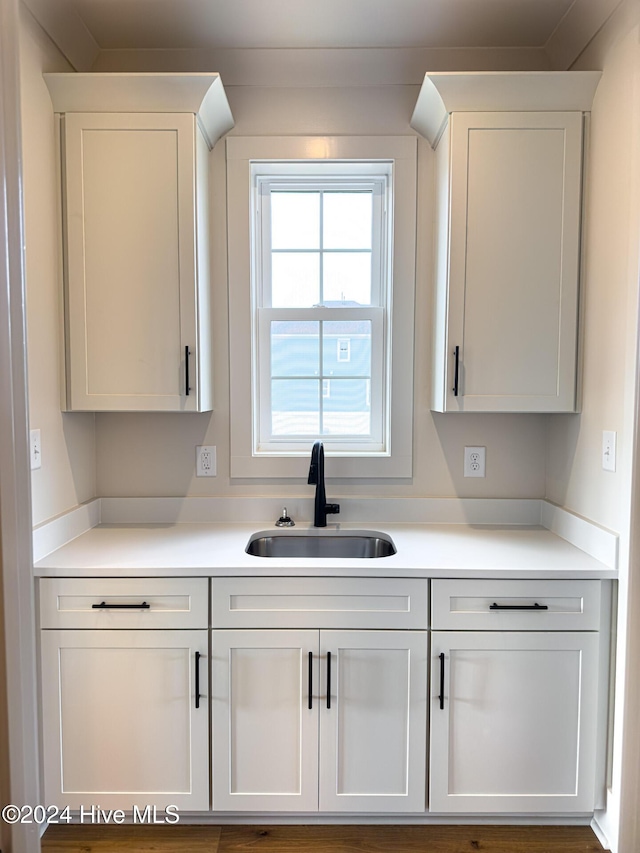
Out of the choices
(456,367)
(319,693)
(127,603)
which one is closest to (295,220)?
(456,367)

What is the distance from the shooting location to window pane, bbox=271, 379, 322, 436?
2.28m

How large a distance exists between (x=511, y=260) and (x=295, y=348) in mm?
918

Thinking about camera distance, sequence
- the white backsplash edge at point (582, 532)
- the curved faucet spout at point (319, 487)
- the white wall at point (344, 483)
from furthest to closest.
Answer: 1. the white wall at point (344, 483)
2. the curved faucet spout at point (319, 487)
3. the white backsplash edge at point (582, 532)

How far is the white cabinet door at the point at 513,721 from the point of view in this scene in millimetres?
1661

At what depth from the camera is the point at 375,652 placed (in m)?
1.67

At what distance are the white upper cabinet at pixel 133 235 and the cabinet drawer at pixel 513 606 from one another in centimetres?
109

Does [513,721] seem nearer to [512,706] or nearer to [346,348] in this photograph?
[512,706]

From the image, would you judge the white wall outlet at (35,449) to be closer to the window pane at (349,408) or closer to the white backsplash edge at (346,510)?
the white backsplash edge at (346,510)

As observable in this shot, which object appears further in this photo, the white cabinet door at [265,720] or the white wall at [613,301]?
the white cabinet door at [265,720]

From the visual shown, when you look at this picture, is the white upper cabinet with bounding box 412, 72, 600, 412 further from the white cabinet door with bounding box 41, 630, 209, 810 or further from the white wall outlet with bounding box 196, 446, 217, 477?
the white cabinet door with bounding box 41, 630, 209, 810

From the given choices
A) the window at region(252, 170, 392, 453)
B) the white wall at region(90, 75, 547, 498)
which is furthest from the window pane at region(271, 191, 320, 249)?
the white wall at region(90, 75, 547, 498)

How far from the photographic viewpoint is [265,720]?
167 cm

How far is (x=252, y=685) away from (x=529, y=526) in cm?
125

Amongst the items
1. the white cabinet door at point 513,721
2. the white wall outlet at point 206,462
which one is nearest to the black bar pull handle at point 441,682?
the white cabinet door at point 513,721
